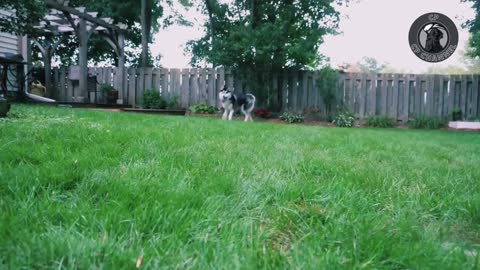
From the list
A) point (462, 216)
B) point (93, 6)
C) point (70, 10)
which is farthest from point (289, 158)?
point (93, 6)

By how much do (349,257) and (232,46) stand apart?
10.6m

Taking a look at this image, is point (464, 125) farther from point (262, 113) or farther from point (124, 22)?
point (124, 22)

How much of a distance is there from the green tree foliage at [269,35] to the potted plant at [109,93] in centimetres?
339

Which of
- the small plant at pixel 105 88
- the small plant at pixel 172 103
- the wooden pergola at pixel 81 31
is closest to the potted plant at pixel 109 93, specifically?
the small plant at pixel 105 88

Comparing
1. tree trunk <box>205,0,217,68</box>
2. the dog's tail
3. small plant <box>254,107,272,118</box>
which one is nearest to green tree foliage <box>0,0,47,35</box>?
the dog's tail

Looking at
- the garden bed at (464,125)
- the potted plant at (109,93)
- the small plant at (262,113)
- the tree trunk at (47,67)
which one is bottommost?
the garden bed at (464,125)

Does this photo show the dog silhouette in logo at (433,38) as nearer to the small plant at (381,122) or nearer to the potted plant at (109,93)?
the small plant at (381,122)

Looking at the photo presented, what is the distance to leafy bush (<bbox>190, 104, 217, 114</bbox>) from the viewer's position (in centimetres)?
1183

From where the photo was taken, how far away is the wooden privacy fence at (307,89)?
35.3ft

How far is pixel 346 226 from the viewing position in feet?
4.13

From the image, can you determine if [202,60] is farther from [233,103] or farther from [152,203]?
[152,203]

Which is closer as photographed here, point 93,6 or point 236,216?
point 236,216

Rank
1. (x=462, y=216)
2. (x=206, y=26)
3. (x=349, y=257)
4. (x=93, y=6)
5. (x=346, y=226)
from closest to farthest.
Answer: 1. (x=349, y=257)
2. (x=346, y=226)
3. (x=462, y=216)
4. (x=206, y=26)
5. (x=93, y=6)

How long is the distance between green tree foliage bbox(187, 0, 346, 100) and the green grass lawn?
884 cm
